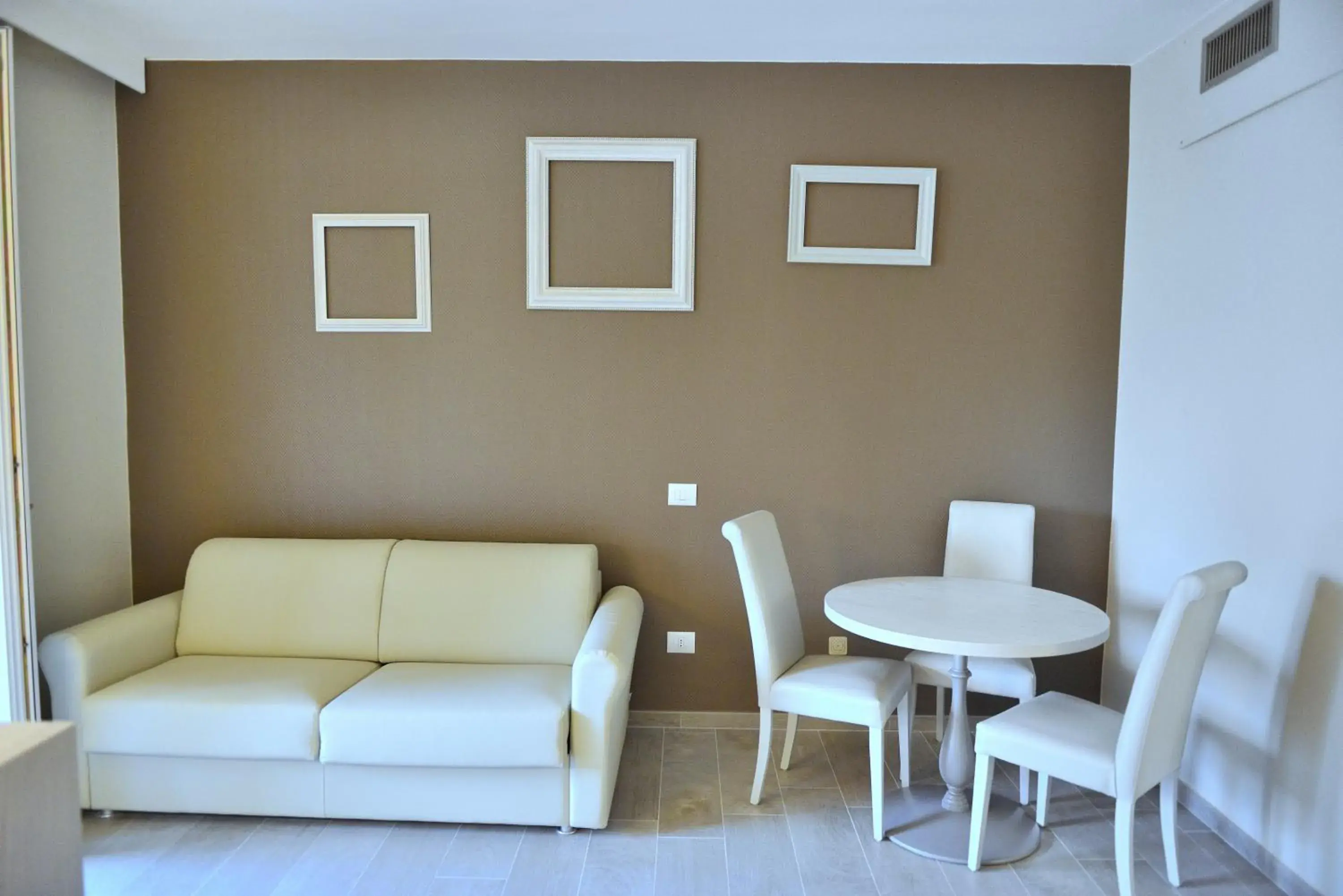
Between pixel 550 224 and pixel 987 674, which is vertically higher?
pixel 550 224

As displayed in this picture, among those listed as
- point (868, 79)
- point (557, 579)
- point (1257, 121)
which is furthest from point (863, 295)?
point (557, 579)

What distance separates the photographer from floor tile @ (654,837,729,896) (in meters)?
2.32

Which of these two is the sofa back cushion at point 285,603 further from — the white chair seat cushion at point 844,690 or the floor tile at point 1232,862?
the floor tile at point 1232,862

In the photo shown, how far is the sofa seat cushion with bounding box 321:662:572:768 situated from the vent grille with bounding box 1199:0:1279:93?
9.20ft

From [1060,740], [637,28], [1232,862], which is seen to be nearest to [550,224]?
[637,28]

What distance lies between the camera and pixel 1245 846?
8.27 feet

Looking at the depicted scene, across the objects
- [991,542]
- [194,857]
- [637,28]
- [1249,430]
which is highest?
[637,28]

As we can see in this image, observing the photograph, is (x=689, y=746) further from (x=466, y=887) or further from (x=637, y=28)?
(x=637, y=28)

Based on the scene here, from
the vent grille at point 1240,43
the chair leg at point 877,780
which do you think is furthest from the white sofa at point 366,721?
the vent grille at point 1240,43

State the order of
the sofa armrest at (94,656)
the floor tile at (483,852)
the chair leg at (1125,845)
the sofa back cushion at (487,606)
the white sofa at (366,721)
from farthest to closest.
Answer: the sofa back cushion at (487,606)
the sofa armrest at (94,656)
the white sofa at (366,721)
the floor tile at (483,852)
the chair leg at (1125,845)

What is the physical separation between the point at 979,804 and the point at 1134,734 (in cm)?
50

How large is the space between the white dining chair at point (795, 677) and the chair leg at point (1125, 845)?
637mm

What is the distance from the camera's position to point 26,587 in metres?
2.64

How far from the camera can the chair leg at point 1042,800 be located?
269 cm
